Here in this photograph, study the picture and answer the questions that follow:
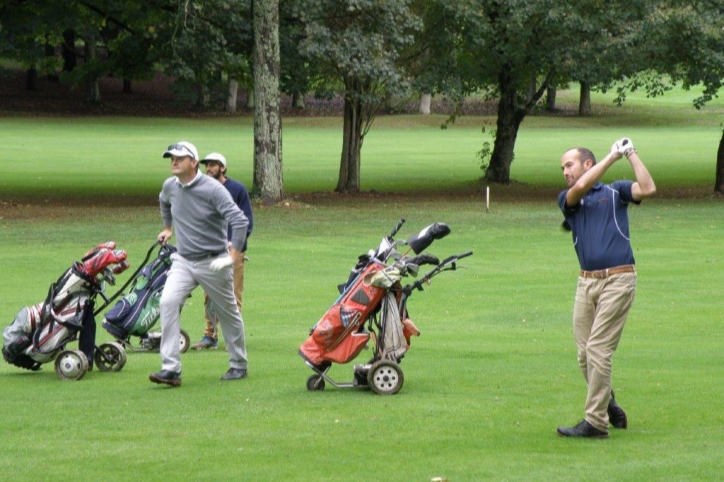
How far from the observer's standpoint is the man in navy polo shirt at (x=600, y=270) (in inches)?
314

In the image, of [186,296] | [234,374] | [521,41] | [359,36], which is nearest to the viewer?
[186,296]

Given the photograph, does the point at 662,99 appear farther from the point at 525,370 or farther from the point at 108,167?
the point at 525,370

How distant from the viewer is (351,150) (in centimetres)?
3741

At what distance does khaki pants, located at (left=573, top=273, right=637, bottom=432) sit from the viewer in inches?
313

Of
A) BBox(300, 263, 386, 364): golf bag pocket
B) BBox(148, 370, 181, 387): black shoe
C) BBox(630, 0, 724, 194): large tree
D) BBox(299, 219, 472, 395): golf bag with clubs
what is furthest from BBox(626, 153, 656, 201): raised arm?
BBox(630, 0, 724, 194): large tree

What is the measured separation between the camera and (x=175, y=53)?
103 feet

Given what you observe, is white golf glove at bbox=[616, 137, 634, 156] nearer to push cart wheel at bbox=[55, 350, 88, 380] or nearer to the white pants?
the white pants

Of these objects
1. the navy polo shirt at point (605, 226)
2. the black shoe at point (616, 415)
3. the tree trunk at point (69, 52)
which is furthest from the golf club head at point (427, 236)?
the tree trunk at point (69, 52)

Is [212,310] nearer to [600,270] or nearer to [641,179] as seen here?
[600,270]

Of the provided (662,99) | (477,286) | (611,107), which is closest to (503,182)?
(477,286)

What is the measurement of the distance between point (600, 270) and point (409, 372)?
3.17 m

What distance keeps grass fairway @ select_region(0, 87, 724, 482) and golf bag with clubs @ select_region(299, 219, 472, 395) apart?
0.25m

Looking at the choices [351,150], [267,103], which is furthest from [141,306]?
[351,150]

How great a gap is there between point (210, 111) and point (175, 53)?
5766 centimetres
